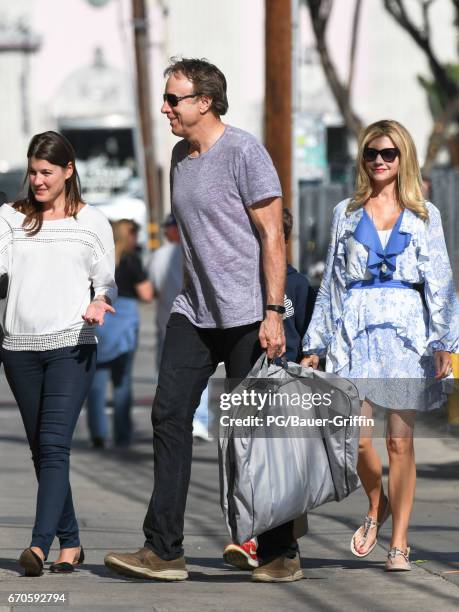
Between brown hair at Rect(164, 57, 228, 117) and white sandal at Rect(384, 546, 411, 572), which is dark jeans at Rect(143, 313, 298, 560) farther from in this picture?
brown hair at Rect(164, 57, 228, 117)

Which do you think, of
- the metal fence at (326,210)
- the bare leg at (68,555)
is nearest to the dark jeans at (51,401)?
the bare leg at (68,555)

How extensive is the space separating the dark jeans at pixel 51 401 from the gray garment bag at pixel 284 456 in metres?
0.67

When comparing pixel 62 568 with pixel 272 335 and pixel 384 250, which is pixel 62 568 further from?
pixel 384 250

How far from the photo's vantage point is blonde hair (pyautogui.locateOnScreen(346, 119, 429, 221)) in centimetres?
640

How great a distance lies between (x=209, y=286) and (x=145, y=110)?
25521 mm

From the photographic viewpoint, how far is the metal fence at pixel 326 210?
1767 cm

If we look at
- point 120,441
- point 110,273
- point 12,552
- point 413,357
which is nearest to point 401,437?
point 413,357

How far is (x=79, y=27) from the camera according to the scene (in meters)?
46.3

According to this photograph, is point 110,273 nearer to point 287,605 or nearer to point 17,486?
point 287,605

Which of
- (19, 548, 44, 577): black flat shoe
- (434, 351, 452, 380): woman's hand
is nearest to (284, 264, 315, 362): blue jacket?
(434, 351, 452, 380): woman's hand

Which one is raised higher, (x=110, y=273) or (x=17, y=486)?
(x=110, y=273)

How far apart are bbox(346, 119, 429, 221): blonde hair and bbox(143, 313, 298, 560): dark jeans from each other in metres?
0.74

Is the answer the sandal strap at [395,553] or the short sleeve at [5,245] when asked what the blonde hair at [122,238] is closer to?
the short sleeve at [5,245]

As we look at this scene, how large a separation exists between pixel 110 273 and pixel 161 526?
1.02 m
